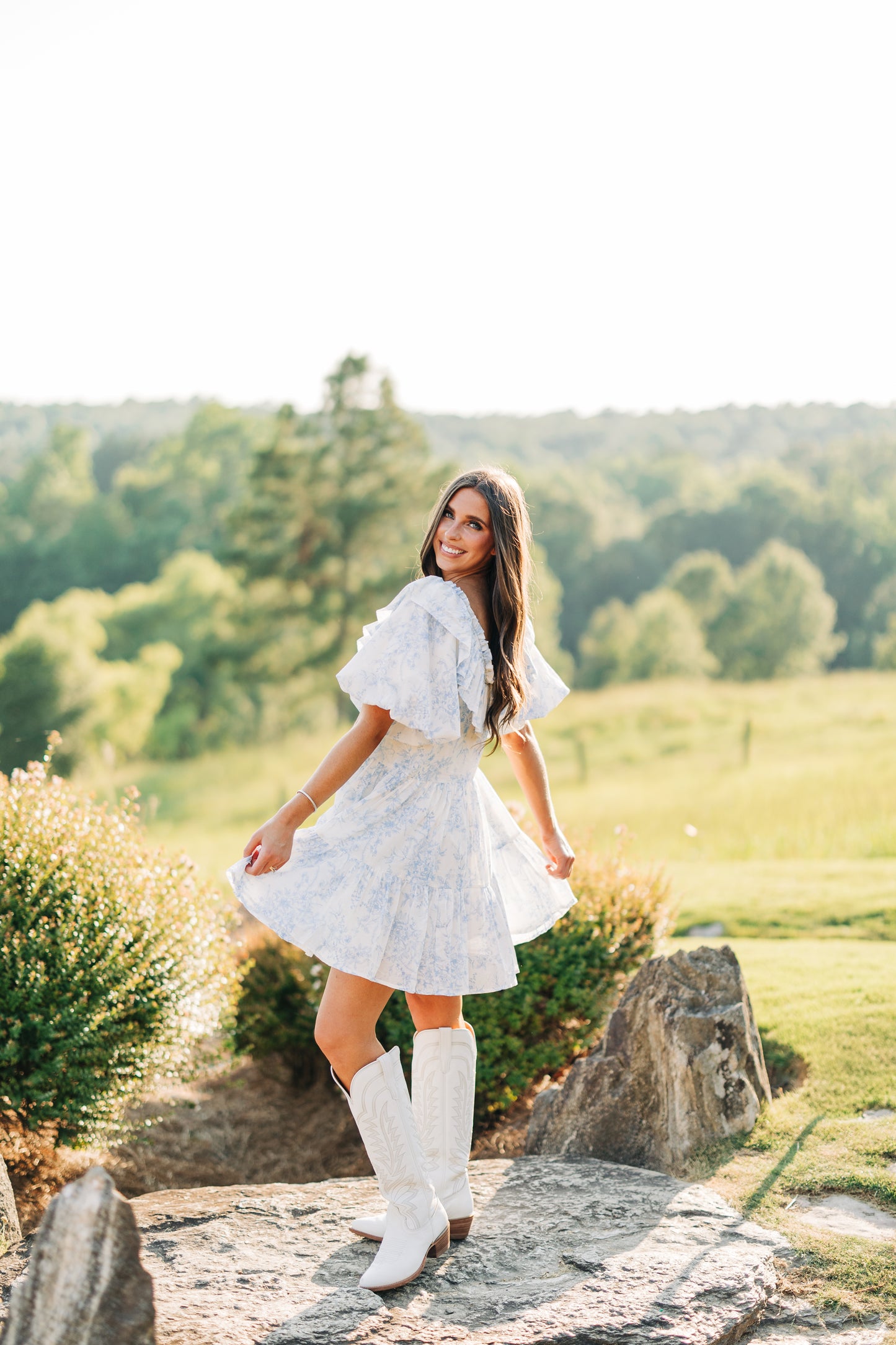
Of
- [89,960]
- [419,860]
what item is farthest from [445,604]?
[89,960]

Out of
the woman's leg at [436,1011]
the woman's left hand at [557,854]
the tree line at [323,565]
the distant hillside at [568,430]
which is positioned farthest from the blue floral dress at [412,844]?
the distant hillside at [568,430]

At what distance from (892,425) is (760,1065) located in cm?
5773

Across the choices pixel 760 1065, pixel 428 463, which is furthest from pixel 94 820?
pixel 428 463

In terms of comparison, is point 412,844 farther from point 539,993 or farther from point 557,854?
point 539,993

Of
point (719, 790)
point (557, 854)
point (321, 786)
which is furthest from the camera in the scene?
point (719, 790)

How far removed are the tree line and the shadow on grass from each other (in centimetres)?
1880

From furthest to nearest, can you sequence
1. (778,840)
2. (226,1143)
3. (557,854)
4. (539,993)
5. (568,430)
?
1. (568,430)
2. (778,840)
3. (226,1143)
4. (539,993)
5. (557,854)

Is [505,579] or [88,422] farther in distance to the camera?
[88,422]

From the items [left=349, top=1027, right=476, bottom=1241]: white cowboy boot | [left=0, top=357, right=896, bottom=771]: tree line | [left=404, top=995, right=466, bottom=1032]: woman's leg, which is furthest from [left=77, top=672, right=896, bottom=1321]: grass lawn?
[left=0, top=357, right=896, bottom=771]: tree line

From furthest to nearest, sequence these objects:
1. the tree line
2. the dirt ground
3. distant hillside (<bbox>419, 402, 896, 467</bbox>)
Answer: distant hillside (<bbox>419, 402, 896, 467</bbox>) < the tree line < the dirt ground

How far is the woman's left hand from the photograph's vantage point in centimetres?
339

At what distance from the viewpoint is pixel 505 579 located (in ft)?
9.71

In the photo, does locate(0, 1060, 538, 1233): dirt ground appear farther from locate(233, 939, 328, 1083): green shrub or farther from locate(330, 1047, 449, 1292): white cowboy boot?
locate(330, 1047, 449, 1292): white cowboy boot

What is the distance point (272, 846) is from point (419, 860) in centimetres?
39
